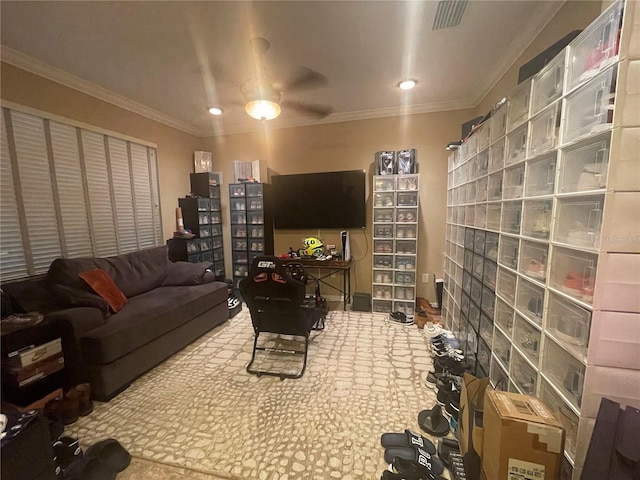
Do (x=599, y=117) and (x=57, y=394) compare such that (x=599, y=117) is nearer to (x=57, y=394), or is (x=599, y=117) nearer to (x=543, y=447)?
(x=543, y=447)

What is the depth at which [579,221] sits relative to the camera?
1070 mm

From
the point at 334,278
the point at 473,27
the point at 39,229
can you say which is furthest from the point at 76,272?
the point at 473,27

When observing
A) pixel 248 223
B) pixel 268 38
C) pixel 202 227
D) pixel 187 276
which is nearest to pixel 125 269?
pixel 187 276

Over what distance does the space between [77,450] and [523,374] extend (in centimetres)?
244

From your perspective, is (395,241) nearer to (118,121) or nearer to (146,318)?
(146,318)

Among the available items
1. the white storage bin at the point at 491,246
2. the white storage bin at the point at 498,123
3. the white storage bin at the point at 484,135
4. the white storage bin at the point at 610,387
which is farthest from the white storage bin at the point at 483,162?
the white storage bin at the point at 610,387

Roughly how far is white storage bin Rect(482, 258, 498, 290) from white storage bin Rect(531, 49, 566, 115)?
3.18 feet

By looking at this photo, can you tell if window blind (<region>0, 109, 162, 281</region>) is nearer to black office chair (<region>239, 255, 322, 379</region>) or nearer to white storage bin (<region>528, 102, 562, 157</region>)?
black office chair (<region>239, 255, 322, 379</region>)

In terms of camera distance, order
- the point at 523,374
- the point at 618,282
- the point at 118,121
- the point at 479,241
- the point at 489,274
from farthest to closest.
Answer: the point at 118,121, the point at 479,241, the point at 489,274, the point at 523,374, the point at 618,282

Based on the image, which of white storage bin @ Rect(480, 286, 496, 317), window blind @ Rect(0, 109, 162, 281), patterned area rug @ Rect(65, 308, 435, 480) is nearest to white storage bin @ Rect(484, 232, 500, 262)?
white storage bin @ Rect(480, 286, 496, 317)

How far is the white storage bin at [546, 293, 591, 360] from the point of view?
1.00 metres

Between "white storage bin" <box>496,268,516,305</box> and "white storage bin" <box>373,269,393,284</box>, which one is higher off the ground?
"white storage bin" <box>496,268,516,305</box>

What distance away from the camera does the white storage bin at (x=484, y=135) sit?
6.43 ft

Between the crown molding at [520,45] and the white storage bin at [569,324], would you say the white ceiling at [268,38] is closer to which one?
the crown molding at [520,45]
